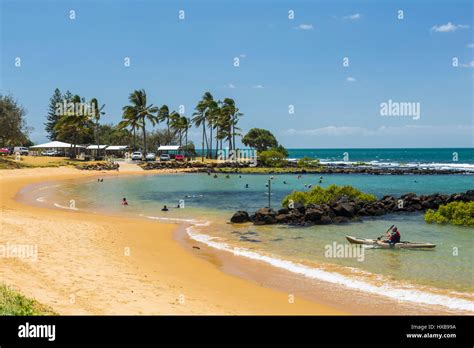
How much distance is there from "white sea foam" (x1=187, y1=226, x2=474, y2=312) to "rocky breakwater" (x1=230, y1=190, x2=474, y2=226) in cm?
756

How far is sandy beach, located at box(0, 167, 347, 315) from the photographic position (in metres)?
10.3

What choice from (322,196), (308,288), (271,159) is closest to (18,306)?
(308,288)

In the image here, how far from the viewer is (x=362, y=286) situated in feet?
44.1

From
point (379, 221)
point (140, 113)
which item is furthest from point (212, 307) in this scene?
point (140, 113)

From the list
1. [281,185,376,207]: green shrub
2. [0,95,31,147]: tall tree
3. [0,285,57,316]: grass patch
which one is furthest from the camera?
[0,95,31,147]: tall tree

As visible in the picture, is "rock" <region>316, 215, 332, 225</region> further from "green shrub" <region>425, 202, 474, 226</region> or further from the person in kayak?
"green shrub" <region>425, 202, 474, 226</region>

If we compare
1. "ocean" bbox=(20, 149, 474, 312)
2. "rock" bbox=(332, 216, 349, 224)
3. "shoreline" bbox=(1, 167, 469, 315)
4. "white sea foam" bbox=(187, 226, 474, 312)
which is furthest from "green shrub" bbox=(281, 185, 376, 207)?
"shoreline" bbox=(1, 167, 469, 315)

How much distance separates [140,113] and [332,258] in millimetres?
86419

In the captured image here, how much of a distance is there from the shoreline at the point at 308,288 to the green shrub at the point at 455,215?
669 inches

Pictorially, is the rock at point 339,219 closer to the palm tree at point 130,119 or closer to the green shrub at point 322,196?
the green shrub at point 322,196

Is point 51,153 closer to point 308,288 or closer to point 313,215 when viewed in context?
point 313,215

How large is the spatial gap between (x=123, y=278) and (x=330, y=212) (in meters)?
18.1

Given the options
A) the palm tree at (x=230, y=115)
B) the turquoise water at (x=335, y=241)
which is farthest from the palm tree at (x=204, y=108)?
the turquoise water at (x=335, y=241)
